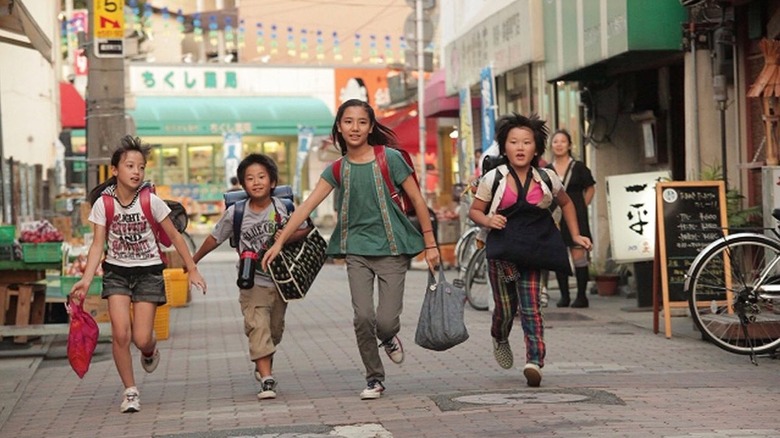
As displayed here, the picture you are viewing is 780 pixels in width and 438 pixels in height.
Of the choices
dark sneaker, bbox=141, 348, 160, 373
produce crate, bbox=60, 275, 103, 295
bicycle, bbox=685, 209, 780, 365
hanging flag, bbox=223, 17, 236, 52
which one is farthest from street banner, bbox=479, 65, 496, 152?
hanging flag, bbox=223, 17, 236, 52

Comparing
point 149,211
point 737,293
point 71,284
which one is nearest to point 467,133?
point 71,284

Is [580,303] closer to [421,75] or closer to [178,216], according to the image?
[178,216]

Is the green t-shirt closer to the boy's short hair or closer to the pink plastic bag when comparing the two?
the boy's short hair

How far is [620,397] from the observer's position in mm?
9023

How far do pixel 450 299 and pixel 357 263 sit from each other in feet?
2.03

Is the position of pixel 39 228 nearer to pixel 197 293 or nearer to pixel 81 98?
pixel 197 293

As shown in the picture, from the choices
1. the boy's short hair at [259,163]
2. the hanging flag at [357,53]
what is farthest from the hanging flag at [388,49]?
the boy's short hair at [259,163]

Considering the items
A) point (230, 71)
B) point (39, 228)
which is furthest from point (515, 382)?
point (230, 71)

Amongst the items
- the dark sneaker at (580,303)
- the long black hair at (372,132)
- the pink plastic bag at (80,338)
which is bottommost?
the dark sneaker at (580,303)

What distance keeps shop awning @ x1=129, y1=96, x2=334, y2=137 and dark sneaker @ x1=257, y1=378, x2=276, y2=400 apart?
41.9 metres

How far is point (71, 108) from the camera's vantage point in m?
38.7

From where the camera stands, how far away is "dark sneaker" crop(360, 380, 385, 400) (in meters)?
9.43

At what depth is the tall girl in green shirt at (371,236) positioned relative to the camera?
9.55m

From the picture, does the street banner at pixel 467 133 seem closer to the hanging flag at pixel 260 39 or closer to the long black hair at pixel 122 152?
the long black hair at pixel 122 152
